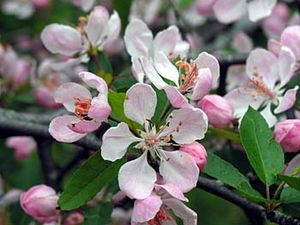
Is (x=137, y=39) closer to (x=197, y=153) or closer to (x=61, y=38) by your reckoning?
(x=61, y=38)

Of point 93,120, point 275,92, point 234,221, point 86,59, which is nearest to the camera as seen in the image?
point 93,120

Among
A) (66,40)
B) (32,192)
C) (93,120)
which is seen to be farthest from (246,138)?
(66,40)

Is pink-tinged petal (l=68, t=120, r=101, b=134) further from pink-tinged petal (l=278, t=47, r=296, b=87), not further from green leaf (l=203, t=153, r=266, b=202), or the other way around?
pink-tinged petal (l=278, t=47, r=296, b=87)

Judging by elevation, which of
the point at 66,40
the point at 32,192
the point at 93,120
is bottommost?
the point at 32,192

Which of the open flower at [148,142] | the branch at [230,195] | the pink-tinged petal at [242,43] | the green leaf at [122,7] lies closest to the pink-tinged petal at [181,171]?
the open flower at [148,142]

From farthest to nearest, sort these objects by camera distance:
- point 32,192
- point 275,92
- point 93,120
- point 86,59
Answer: point 86,59, point 275,92, point 32,192, point 93,120

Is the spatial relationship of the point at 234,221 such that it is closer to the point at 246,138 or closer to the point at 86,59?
the point at 86,59

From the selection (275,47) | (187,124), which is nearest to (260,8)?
(275,47)
